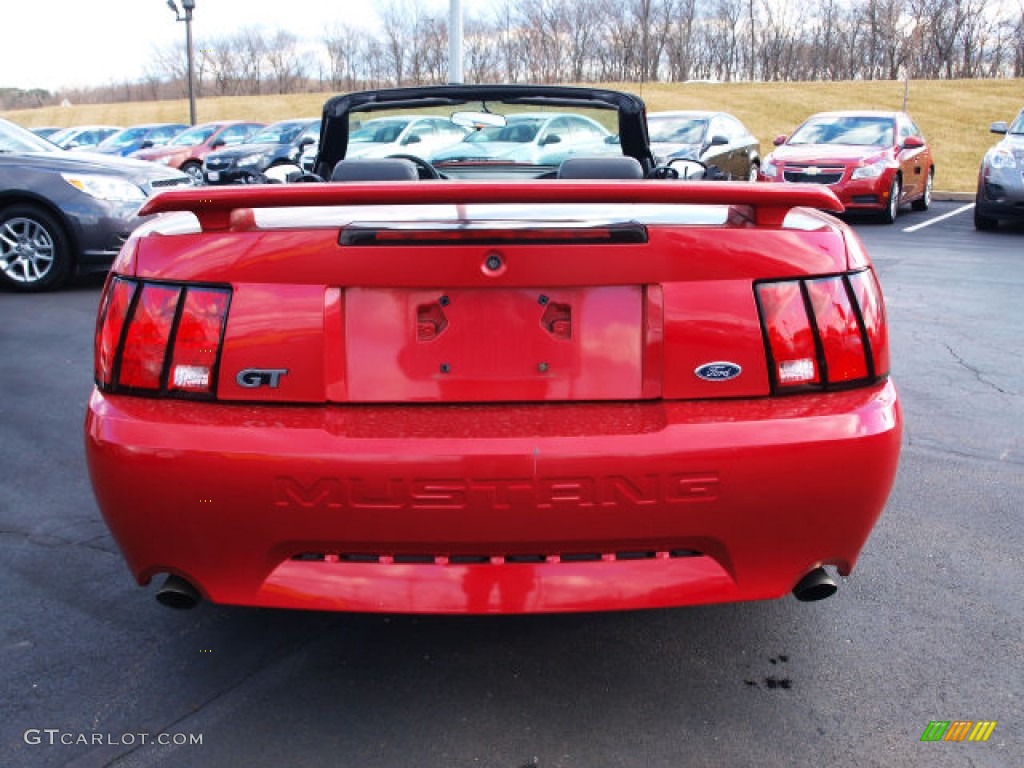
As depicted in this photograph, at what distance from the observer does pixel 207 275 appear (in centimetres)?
216

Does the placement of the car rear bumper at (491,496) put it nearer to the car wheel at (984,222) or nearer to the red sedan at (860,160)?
the red sedan at (860,160)

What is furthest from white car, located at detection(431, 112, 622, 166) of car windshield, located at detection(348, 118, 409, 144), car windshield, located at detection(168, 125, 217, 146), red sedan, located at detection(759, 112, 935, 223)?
car windshield, located at detection(168, 125, 217, 146)

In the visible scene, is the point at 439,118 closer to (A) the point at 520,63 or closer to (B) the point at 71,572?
(B) the point at 71,572

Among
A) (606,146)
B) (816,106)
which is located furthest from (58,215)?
(816,106)

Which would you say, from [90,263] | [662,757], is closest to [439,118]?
[662,757]

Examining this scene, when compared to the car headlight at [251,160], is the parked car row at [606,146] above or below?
above

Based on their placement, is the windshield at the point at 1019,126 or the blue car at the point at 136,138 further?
the blue car at the point at 136,138

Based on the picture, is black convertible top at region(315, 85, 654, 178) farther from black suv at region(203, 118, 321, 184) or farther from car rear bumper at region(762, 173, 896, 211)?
black suv at region(203, 118, 321, 184)

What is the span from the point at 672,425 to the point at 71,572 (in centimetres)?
212

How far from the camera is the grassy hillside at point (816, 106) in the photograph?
89.5 feet

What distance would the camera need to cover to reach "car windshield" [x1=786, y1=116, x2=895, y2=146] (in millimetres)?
14438

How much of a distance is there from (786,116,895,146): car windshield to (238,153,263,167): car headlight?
12.0 meters

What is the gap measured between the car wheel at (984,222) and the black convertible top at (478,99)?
32.5ft

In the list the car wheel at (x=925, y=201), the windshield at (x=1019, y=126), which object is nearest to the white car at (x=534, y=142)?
the windshield at (x=1019, y=126)
